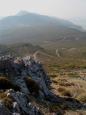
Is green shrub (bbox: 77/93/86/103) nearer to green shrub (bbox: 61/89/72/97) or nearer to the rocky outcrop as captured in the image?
green shrub (bbox: 61/89/72/97)

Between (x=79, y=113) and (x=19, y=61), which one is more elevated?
(x=19, y=61)

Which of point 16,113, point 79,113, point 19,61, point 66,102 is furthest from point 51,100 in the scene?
point 16,113

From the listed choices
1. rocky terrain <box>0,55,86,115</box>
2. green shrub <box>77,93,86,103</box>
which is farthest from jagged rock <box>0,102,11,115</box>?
green shrub <box>77,93,86,103</box>

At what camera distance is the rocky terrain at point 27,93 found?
33100mm

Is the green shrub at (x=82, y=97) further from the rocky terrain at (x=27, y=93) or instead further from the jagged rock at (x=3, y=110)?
the jagged rock at (x=3, y=110)

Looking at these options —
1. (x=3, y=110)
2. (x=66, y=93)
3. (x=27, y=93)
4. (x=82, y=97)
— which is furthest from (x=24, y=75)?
(x=3, y=110)

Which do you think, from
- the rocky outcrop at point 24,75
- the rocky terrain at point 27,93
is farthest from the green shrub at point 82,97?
the rocky outcrop at point 24,75

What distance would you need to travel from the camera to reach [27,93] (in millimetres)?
42594

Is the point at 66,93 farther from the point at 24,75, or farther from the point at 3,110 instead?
the point at 3,110

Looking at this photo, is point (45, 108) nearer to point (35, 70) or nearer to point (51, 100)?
point (51, 100)

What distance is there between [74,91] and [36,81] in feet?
31.4

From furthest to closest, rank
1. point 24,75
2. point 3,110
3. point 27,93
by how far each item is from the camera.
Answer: point 24,75
point 27,93
point 3,110

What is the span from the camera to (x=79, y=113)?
135ft

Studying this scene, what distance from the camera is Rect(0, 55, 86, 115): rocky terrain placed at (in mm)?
33100
